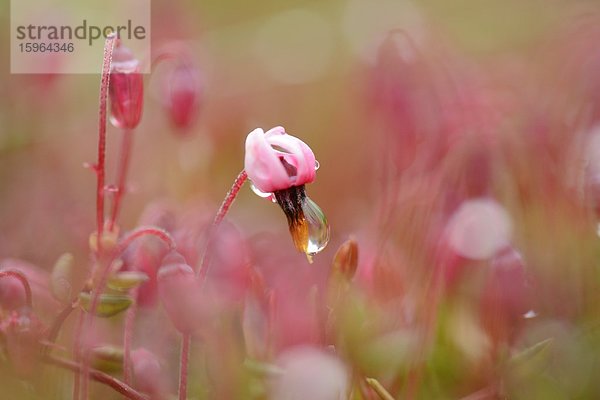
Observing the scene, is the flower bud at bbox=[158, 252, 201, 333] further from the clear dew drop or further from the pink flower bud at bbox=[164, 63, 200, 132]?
the pink flower bud at bbox=[164, 63, 200, 132]

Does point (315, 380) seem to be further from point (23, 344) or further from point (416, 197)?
point (416, 197)

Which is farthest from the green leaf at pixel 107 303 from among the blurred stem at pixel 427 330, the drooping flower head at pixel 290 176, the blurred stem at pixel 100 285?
the blurred stem at pixel 427 330

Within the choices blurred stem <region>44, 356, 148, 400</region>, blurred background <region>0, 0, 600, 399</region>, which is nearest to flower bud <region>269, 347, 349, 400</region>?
blurred background <region>0, 0, 600, 399</region>

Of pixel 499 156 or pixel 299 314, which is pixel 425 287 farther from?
pixel 499 156

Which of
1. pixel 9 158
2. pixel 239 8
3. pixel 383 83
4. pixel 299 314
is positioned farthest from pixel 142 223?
pixel 239 8

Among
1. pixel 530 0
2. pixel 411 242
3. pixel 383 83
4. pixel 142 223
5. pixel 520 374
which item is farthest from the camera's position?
pixel 530 0

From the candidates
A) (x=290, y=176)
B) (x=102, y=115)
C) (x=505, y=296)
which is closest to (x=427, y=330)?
(x=505, y=296)
